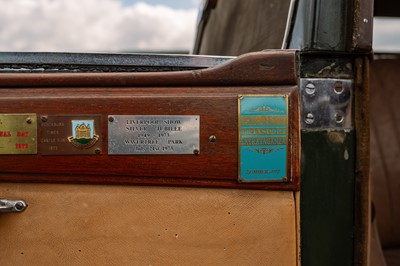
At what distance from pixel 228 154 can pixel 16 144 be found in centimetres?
39

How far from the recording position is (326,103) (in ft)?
3.16

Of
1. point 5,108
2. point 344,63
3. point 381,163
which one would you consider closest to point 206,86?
point 344,63

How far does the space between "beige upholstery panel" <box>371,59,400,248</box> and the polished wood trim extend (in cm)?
95

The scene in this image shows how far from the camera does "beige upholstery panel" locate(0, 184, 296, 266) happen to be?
0.96 meters

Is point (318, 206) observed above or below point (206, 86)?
below

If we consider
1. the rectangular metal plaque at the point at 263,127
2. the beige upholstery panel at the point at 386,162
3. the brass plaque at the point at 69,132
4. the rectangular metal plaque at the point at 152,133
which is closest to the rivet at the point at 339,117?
the rectangular metal plaque at the point at 263,127

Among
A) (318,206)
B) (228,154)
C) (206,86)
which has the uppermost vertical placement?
(206,86)

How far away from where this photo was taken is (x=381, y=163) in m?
1.77

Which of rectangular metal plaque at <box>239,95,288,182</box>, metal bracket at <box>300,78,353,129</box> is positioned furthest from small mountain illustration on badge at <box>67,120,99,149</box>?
metal bracket at <box>300,78,353,129</box>

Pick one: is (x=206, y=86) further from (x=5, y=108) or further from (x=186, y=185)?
(x=5, y=108)

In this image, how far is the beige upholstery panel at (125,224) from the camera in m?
0.96

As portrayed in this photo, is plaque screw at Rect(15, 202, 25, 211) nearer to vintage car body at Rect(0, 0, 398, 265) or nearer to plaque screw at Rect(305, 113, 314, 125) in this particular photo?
vintage car body at Rect(0, 0, 398, 265)

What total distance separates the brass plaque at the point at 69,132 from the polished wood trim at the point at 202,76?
70mm

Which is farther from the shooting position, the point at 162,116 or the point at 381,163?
the point at 381,163
